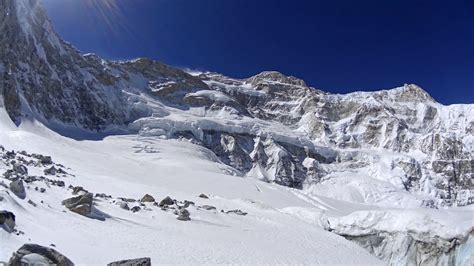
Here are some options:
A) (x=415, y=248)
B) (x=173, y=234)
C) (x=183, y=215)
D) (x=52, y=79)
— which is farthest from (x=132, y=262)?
(x=52, y=79)

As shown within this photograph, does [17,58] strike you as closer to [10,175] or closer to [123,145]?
[123,145]

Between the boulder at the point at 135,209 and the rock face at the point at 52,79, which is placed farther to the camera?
the rock face at the point at 52,79

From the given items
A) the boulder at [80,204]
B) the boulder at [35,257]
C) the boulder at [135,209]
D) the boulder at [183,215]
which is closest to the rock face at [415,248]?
the boulder at [183,215]

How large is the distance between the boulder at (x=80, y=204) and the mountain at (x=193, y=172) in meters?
0.12

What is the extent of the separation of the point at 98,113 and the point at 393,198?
280ft

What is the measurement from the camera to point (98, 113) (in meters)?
124

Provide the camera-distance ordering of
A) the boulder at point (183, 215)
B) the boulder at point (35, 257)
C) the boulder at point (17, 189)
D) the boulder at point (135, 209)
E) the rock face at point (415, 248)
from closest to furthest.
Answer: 1. the boulder at point (35, 257)
2. the boulder at point (17, 189)
3. the rock face at point (415, 248)
4. the boulder at point (135, 209)
5. the boulder at point (183, 215)

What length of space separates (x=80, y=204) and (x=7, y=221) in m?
6.63

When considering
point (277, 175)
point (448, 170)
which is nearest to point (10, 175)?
point (277, 175)

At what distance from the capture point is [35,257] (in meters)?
10.9

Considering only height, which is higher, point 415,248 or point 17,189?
point 415,248

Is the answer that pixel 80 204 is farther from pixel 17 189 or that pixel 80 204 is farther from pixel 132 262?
pixel 132 262

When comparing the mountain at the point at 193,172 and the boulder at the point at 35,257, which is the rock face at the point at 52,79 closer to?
the mountain at the point at 193,172

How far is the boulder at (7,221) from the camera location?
518 inches
